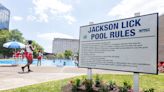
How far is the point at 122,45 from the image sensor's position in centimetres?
668

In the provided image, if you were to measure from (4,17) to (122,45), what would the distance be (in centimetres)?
7407

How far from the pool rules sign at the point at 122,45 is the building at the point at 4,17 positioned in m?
70.2

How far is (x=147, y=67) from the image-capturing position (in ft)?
19.3

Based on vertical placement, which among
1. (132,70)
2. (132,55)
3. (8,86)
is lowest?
(8,86)

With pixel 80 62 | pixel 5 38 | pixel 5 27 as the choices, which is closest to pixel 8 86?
pixel 80 62

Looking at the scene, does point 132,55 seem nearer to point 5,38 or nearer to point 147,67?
point 147,67

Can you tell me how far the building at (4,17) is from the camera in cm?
7381

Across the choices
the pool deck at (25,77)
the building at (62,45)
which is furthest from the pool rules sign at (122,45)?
the building at (62,45)

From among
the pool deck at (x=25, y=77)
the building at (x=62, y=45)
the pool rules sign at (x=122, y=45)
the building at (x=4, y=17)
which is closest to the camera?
the pool rules sign at (x=122, y=45)

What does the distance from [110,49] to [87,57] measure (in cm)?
120

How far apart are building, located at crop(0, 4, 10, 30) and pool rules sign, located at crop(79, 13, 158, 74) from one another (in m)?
70.2

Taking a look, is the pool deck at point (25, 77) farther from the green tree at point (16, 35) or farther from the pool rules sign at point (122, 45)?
the green tree at point (16, 35)

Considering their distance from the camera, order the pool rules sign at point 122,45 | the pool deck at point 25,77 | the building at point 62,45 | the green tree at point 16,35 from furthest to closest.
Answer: the building at point 62,45
the green tree at point 16,35
the pool deck at point 25,77
the pool rules sign at point 122,45

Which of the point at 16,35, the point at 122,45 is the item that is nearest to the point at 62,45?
the point at 16,35
